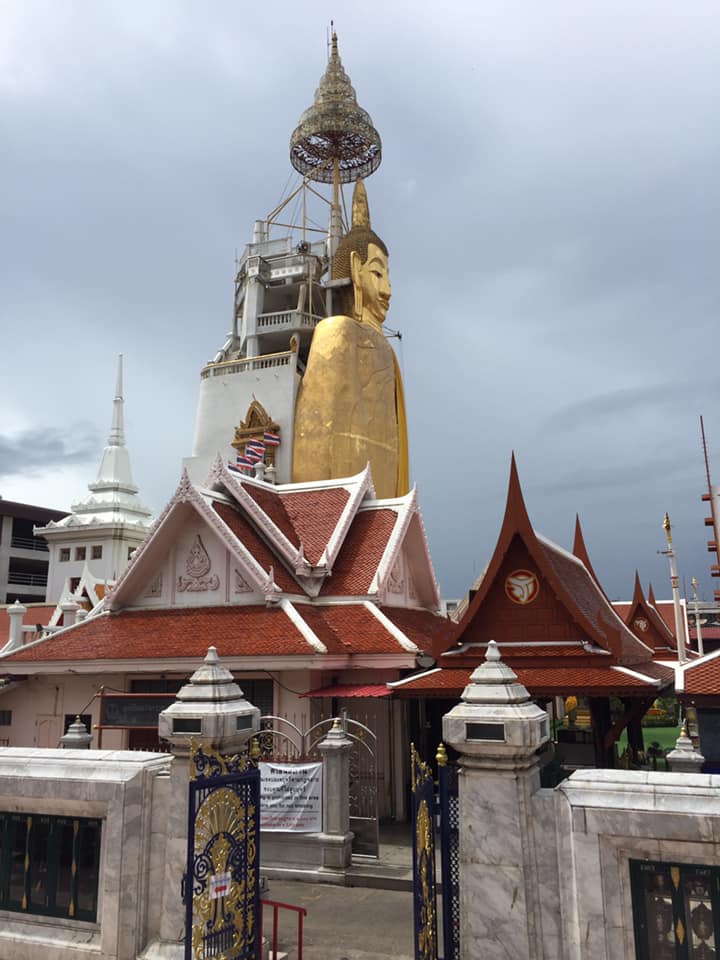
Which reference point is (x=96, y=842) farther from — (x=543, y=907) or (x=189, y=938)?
(x=543, y=907)

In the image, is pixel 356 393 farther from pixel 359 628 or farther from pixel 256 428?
pixel 359 628

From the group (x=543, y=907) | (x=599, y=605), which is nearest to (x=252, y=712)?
(x=543, y=907)

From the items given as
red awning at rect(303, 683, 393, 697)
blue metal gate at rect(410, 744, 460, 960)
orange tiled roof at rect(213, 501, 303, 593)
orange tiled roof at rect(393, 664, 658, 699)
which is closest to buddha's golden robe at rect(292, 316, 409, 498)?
orange tiled roof at rect(213, 501, 303, 593)

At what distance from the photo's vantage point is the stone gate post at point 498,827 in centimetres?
509

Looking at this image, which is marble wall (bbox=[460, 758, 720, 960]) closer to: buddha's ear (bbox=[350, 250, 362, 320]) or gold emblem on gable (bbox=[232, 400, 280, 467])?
gold emblem on gable (bbox=[232, 400, 280, 467])

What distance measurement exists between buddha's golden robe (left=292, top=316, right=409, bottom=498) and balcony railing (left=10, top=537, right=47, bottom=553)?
3312 cm

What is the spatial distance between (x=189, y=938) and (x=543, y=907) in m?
2.44

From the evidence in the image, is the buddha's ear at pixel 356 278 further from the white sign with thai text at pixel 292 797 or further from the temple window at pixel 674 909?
the temple window at pixel 674 909

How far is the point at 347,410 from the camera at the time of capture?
31516mm

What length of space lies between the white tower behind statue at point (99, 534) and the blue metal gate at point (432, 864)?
127ft

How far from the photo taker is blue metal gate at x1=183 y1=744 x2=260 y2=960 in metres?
5.41

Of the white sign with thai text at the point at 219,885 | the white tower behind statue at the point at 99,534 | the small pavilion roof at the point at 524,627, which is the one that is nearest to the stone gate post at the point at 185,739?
the white sign with thai text at the point at 219,885

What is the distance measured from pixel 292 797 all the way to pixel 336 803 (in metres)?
0.72

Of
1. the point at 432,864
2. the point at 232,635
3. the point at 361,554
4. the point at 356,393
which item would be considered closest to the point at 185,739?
the point at 432,864
